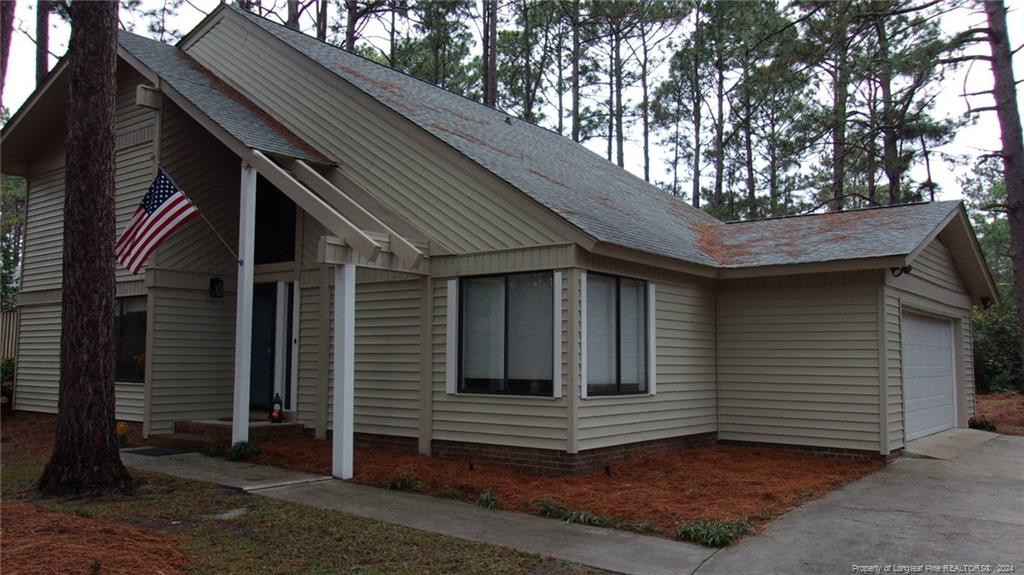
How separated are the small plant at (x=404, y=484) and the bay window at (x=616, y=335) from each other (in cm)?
223

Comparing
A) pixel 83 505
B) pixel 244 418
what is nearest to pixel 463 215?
pixel 244 418

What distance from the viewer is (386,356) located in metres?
10.6

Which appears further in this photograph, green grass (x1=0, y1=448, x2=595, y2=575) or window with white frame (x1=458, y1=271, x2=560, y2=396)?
window with white frame (x1=458, y1=271, x2=560, y2=396)

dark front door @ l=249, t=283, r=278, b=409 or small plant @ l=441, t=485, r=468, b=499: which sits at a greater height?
dark front door @ l=249, t=283, r=278, b=409

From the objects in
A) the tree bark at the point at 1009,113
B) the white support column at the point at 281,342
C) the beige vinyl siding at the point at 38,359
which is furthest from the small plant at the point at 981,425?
the beige vinyl siding at the point at 38,359

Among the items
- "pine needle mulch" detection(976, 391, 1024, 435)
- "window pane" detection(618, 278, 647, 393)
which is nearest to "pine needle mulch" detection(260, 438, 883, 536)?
"window pane" detection(618, 278, 647, 393)

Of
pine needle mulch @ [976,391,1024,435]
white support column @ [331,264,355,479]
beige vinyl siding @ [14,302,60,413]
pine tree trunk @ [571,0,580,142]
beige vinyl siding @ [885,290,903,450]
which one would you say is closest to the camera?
white support column @ [331,264,355,479]

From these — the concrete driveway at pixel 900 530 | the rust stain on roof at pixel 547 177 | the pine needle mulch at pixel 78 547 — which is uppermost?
the rust stain on roof at pixel 547 177

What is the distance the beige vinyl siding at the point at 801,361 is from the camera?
34.6 feet

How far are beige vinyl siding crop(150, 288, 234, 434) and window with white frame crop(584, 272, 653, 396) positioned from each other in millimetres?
6430

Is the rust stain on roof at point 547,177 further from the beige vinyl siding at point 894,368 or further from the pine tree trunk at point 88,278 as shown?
the pine tree trunk at point 88,278

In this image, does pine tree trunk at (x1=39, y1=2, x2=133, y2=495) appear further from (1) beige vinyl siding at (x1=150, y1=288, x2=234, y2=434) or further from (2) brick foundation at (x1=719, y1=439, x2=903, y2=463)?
(2) brick foundation at (x1=719, y1=439, x2=903, y2=463)

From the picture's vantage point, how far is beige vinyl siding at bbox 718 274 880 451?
1055 cm

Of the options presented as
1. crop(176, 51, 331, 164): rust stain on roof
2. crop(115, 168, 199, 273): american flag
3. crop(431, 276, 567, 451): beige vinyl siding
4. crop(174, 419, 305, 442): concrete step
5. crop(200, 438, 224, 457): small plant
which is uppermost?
crop(176, 51, 331, 164): rust stain on roof
